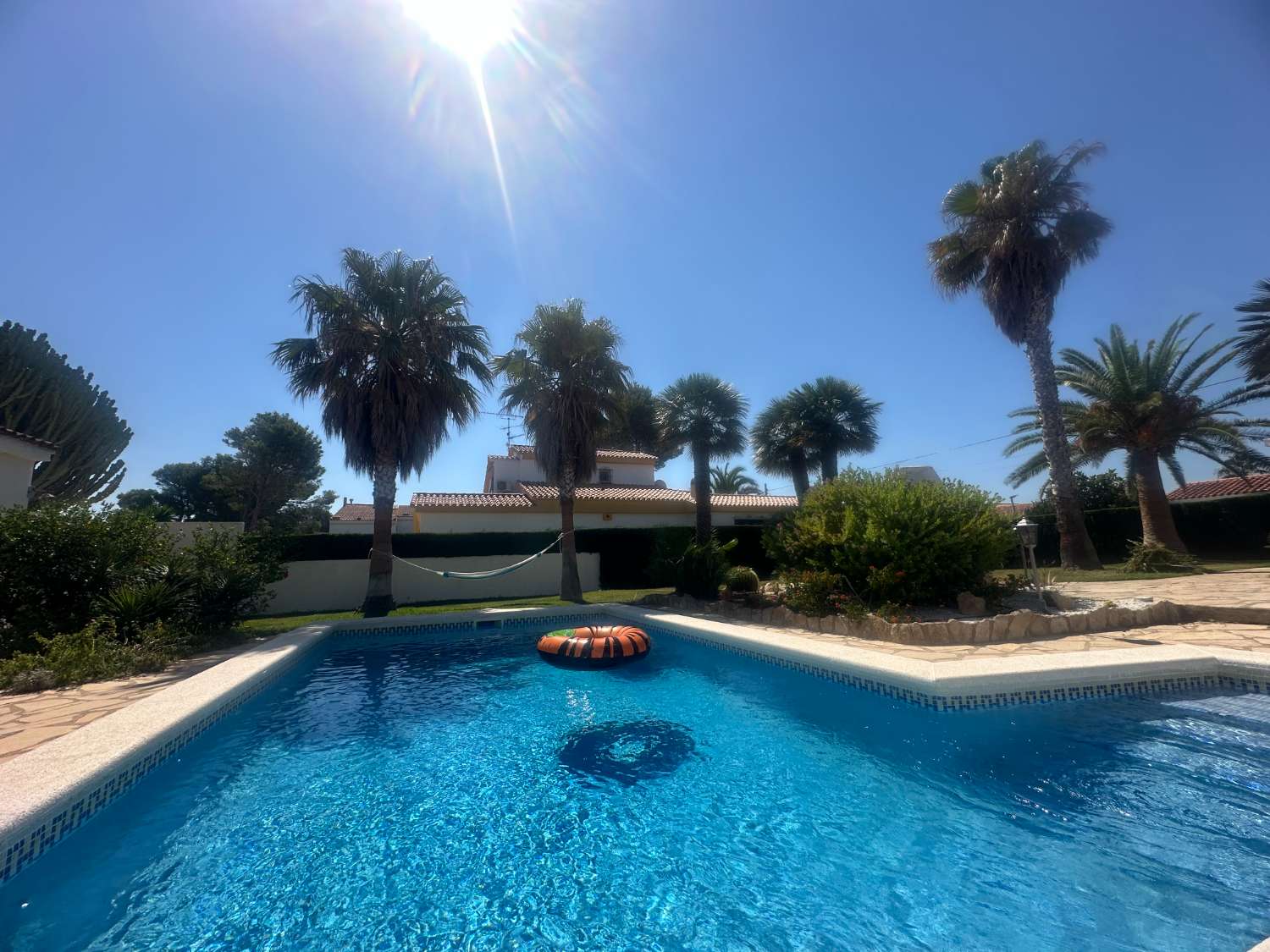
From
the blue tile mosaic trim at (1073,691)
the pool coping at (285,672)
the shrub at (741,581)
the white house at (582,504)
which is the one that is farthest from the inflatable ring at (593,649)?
the white house at (582,504)

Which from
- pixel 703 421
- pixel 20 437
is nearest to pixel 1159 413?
pixel 703 421

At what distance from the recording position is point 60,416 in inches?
658

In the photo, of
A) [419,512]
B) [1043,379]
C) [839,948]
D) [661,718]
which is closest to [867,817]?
[839,948]

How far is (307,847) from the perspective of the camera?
12.2 ft

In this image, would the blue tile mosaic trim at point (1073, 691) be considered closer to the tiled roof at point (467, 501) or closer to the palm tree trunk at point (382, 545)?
the palm tree trunk at point (382, 545)

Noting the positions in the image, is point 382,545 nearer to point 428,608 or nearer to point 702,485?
point 428,608

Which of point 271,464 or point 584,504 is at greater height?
point 271,464

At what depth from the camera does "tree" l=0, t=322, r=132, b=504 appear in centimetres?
1552

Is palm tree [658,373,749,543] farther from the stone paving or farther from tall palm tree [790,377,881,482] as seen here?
the stone paving

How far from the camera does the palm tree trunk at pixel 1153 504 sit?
1816cm

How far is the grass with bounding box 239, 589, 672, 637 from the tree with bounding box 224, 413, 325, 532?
23711 millimetres

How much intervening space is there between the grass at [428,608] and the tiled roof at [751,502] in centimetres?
1073

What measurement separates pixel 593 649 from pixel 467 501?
1809cm

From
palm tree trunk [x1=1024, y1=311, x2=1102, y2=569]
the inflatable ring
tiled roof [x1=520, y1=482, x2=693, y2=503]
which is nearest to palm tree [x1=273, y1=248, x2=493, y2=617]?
the inflatable ring
